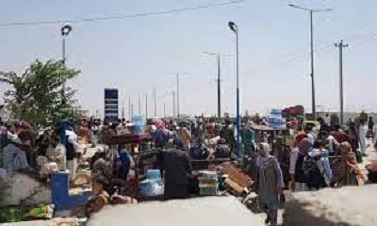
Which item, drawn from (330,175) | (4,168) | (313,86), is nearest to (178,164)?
(330,175)

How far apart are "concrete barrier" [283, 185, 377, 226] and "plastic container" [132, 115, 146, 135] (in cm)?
1569

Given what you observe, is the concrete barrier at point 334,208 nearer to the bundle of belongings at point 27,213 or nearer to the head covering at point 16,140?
the bundle of belongings at point 27,213

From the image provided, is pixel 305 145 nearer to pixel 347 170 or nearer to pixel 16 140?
pixel 347 170

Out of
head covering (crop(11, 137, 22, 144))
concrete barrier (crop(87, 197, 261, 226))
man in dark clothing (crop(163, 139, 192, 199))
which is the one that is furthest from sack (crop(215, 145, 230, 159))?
concrete barrier (crop(87, 197, 261, 226))

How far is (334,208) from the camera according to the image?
307cm

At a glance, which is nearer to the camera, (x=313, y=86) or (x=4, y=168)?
(x=4, y=168)

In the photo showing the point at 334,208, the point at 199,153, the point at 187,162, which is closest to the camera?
the point at 334,208

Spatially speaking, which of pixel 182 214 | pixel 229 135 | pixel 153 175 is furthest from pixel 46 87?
pixel 182 214

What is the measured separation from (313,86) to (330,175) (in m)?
31.6

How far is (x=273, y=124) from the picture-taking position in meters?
23.9

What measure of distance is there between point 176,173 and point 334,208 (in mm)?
9534

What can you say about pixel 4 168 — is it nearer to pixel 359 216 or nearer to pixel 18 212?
pixel 18 212

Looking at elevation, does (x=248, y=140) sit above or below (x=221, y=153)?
above

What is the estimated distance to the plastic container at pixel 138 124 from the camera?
19544 mm
